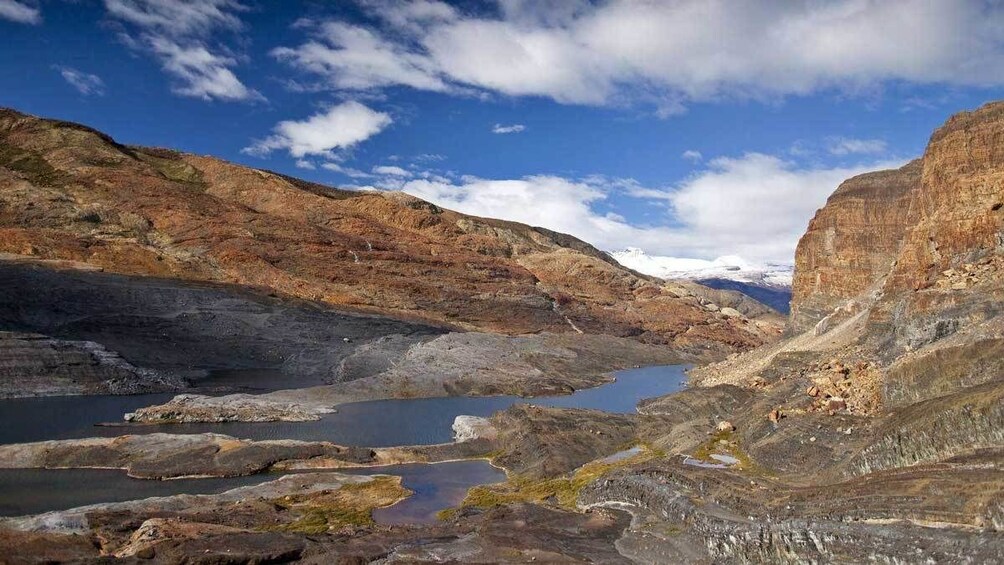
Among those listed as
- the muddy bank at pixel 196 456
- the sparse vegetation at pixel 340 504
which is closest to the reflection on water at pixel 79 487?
the muddy bank at pixel 196 456

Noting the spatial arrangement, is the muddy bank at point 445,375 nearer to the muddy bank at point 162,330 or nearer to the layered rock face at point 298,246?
the muddy bank at point 162,330

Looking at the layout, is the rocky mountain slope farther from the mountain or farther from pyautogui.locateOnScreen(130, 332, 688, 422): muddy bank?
pyautogui.locateOnScreen(130, 332, 688, 422): muddy bank

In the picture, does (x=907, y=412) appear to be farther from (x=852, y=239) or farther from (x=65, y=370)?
(x=65, y=370)

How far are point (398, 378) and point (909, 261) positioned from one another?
51910 mm

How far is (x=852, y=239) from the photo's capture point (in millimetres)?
75125

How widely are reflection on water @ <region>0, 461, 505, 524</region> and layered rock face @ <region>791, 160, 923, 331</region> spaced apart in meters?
47.9

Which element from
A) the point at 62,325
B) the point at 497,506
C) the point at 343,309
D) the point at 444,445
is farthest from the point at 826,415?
the point at 343,309

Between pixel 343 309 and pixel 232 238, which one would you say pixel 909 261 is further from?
pixel 232 238

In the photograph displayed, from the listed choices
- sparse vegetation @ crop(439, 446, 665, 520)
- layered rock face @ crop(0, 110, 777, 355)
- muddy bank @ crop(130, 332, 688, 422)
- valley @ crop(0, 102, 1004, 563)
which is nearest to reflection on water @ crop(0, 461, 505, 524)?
valley @ crop(0, 102, 1004, 563)

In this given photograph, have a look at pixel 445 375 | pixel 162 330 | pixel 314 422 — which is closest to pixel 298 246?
pixel 162 330

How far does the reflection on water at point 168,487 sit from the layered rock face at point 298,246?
68039mm

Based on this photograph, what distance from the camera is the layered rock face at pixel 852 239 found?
72375mm

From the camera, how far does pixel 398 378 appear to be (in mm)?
77188

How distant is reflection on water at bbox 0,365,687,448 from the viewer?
50531 mm
